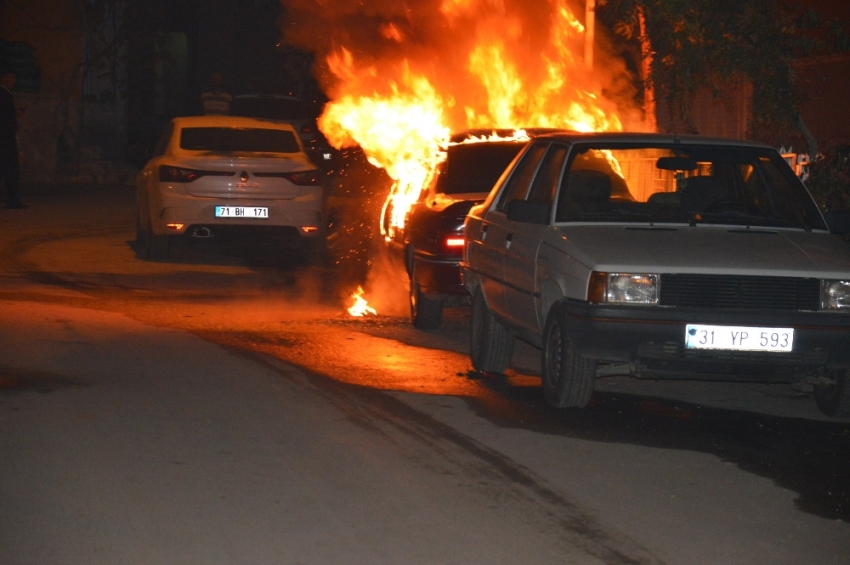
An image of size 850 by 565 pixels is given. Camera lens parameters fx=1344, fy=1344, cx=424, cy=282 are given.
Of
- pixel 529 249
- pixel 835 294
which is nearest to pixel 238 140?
pixel 529 249

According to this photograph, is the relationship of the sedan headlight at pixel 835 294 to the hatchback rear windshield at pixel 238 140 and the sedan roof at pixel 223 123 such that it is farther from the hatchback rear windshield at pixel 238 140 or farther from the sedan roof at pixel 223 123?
the sedan roof at pixel 223 123

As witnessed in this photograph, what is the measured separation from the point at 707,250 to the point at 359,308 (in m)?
5.37

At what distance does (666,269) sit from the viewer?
7.34 m

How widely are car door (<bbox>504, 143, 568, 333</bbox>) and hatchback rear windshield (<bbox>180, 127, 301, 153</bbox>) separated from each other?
7.94 meters

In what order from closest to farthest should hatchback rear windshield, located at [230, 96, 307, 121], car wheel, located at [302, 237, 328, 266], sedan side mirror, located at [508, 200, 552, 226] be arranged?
sedan side mirror, located at [508, 200, 552, 226] → car wheel, located at [302, 237, 328, 266] → hatchback rear windshield, located at [230, 96, 307, 121]

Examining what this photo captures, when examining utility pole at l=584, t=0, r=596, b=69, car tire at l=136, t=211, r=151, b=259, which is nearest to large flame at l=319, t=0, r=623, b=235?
utility pole at l=584, t=0, r=596, b=69

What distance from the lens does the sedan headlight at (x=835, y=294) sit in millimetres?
7410

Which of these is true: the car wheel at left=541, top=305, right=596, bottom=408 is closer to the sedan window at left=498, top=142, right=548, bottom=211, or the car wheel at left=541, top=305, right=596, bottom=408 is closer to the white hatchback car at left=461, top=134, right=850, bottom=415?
the white hatchback car at left=461, top=134, right=850, bottom=415

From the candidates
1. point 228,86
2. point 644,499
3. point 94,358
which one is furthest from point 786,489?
point 228,86

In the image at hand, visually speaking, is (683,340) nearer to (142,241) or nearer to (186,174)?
(186,174)

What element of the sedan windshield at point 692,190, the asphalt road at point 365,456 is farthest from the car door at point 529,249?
the asphalt road at point 365,456

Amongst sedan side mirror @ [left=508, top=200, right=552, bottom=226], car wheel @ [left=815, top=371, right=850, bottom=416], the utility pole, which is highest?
the utility pole

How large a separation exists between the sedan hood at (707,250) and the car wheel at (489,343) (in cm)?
136

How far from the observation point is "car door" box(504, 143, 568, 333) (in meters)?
8.19
